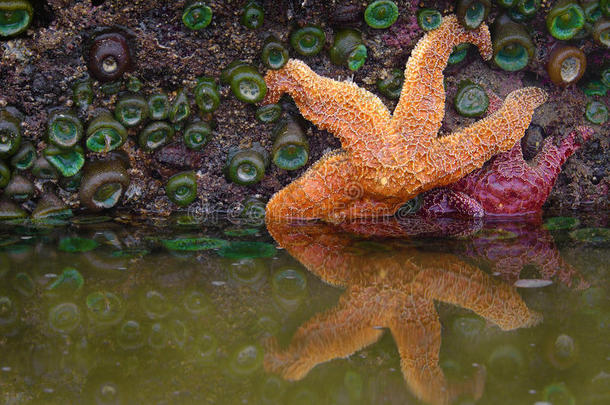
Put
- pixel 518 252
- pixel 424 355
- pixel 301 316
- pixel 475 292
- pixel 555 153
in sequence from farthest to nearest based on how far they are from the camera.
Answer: pixel 555 153, pixel 518 252, pixel 475 292, pixel 301 316, pixel 424 355

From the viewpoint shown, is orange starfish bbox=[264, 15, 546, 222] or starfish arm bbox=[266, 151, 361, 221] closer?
orange starfish bbox=[264, 15, 546, 222]

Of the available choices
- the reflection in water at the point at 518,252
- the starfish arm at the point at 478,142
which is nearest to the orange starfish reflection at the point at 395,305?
the reflection in water at the point at 518,252

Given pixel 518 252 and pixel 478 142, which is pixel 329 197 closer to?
pixel 478 142

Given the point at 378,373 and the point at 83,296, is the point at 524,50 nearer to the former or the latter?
the point at 378,373

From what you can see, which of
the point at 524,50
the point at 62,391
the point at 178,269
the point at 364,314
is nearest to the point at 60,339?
the point at 62,391

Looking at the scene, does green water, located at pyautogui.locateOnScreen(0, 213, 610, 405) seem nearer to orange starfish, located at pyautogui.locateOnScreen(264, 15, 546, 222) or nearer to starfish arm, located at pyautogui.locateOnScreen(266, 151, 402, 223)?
starfish arm, located at pyautogui.locateOnScreen(266, 151, 402, 223)

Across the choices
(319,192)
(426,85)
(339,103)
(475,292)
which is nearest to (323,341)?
(475,292)

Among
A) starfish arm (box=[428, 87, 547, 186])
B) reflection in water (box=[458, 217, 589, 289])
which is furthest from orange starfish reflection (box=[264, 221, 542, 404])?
starfish arm (box=[428, 87, 547, 186])
